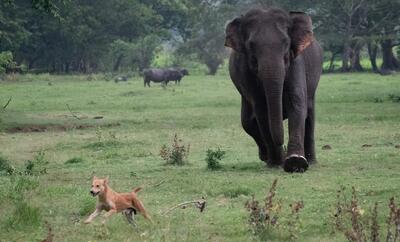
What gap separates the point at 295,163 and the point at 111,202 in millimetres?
5043

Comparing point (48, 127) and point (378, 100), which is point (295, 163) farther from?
point (378, 100)

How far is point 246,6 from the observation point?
70875 millimetres

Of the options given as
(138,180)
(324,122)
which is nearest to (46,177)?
(138,180)

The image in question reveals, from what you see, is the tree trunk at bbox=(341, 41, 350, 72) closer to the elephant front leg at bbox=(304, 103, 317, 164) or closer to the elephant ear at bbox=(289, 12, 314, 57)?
the elephant front leg at bbox=(304, 103, 317, 164)

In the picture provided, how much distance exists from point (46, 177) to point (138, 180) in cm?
161

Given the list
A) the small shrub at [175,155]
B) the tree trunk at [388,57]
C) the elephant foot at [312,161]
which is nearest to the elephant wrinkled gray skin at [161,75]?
the tree trunk at [388,57]

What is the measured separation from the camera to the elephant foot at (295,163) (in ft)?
41.7

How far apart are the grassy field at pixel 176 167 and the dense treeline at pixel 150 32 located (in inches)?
1055

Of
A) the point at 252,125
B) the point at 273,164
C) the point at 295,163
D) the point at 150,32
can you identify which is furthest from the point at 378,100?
the point at 150,32

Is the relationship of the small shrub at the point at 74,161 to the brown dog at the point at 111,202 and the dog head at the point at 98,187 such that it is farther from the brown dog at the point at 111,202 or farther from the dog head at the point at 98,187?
the dog head at the point at 98,187

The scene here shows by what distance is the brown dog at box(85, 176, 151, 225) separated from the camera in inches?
317

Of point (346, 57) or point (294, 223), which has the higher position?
point (294, 223)

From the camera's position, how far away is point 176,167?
14203mm

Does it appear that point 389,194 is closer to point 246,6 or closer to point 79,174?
point 79,174
